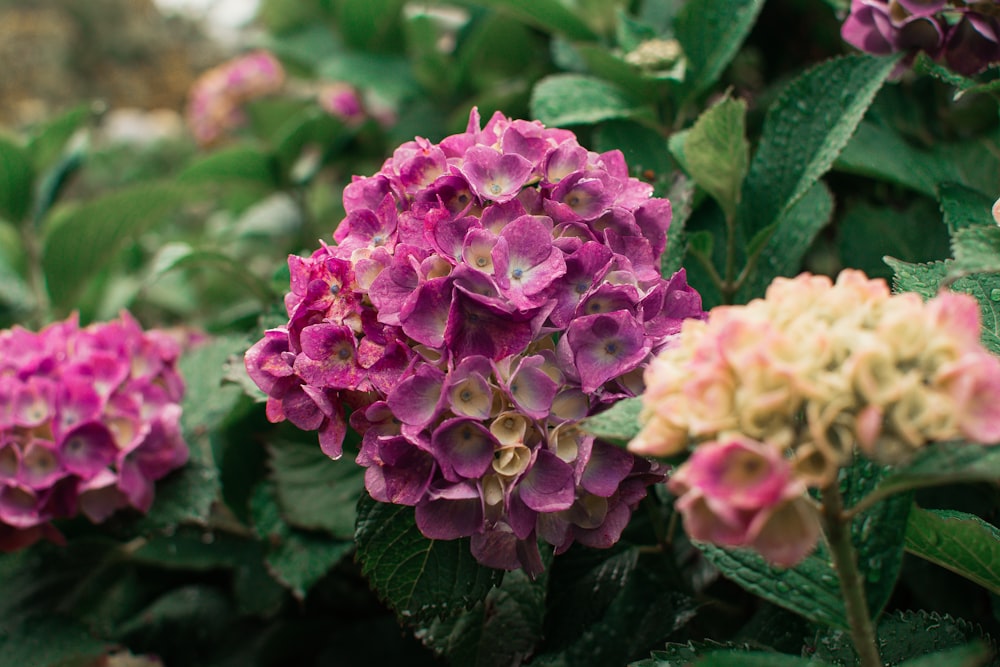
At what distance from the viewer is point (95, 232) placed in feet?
4.01

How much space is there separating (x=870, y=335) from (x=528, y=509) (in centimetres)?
24

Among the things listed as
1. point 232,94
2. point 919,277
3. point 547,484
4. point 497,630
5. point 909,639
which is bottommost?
point 232,94

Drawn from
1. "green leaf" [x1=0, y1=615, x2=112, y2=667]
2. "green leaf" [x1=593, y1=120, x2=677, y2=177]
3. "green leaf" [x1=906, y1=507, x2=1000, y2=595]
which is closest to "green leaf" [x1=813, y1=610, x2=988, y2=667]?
"green leaf" [x1=906, y1=507, x2=1000, y2=595]

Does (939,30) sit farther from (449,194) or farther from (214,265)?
(214,265)

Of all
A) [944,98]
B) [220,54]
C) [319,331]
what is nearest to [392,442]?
[319,331]

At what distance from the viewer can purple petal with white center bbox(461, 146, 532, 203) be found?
0.59 metres

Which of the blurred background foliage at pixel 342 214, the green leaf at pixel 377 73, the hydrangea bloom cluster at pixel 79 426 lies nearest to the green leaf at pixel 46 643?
the blurred background foliage at pixel 342 214

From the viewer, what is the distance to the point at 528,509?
54cm

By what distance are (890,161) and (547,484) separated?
0.51 meters

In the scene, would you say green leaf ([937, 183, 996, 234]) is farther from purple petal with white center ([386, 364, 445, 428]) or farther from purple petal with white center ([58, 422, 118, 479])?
purple petal with white center ([58, 422, 118, 479])

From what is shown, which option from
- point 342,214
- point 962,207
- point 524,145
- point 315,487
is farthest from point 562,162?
point 342,214

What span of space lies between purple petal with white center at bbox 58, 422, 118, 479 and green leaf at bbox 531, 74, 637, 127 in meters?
0.52

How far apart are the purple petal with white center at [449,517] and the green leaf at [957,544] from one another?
0.87 ft

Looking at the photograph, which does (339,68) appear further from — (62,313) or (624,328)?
(624,328)
